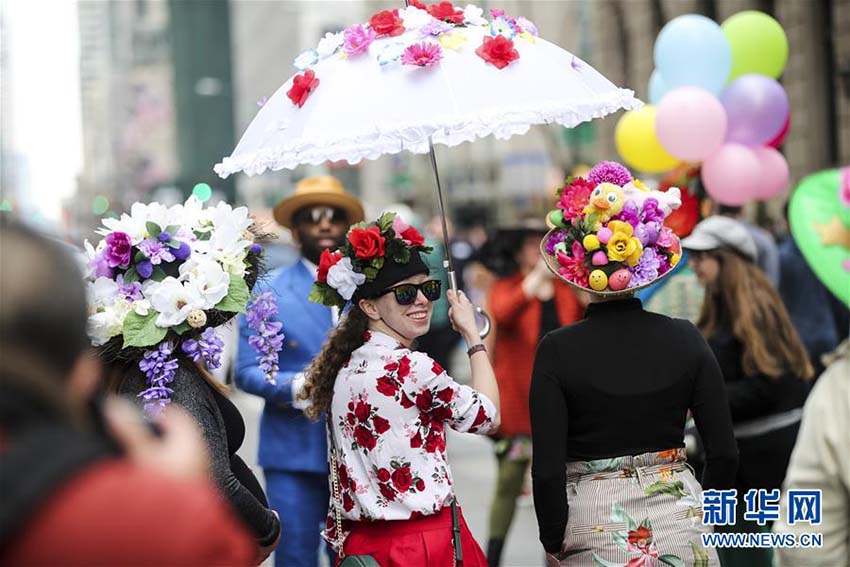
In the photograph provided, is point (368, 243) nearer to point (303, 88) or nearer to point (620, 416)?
point (303, 88)

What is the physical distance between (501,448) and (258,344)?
116 inches

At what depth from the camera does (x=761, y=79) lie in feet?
27.2

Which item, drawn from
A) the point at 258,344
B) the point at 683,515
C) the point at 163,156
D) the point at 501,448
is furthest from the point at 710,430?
the point at 163,156

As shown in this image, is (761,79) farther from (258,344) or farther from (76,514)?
(76,514)

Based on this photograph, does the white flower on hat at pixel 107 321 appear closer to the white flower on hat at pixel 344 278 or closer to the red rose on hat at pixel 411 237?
the white flower on hat at pixel 344 278

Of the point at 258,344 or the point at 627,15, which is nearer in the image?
the point at 258,344

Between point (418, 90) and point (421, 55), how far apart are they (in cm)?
13

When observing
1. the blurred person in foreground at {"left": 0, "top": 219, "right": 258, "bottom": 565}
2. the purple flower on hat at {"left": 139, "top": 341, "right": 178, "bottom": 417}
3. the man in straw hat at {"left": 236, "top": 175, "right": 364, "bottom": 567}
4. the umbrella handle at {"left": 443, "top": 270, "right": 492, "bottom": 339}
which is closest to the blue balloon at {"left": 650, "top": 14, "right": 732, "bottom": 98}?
the man in straw hat at {"left": 236, "top": 175, "right": 364, "bottom": 567}

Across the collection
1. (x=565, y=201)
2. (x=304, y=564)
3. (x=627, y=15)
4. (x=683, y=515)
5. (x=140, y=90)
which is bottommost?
(x=140, y=90)

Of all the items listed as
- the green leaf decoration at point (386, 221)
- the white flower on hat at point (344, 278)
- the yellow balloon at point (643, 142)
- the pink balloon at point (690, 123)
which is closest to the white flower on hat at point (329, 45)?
the green leaf decoration at point (386, 221)

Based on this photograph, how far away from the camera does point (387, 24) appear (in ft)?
15.3

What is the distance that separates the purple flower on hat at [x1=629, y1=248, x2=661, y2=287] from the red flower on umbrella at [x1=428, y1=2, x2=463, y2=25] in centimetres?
115

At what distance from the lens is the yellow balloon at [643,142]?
8.29m

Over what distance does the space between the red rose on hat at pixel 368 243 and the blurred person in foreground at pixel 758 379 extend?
6.46 feet
